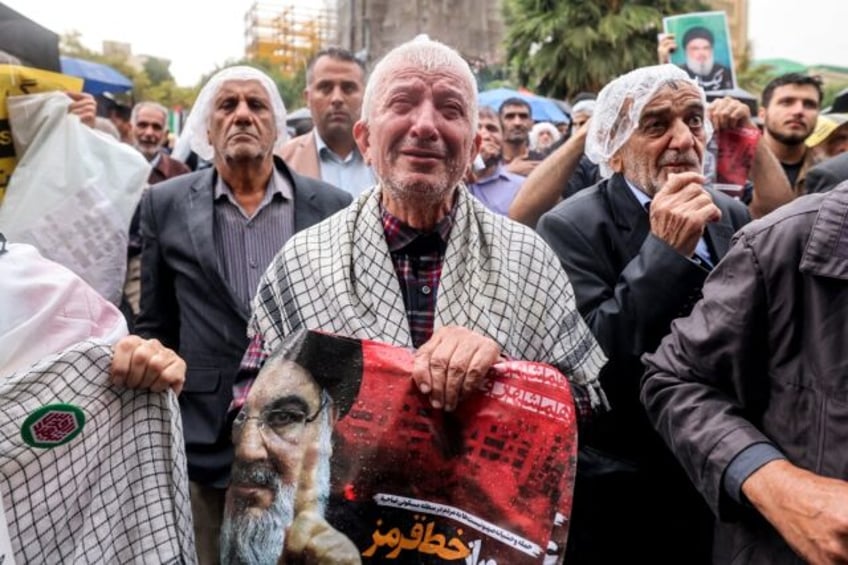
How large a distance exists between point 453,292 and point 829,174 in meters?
1.59

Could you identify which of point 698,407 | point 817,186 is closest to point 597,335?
point 698,407

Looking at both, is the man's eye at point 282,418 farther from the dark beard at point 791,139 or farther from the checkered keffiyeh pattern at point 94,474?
the dark beard at point 791,139

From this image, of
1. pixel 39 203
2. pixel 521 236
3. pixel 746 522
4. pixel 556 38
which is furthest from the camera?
pixel 556 38

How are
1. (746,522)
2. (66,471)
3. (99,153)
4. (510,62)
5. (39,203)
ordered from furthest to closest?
(510,62), (99,153), (39,203), (66,471), (746,522)

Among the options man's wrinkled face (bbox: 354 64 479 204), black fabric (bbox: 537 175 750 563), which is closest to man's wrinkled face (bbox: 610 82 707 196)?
black fabric (bbox: 537 175 750 563)

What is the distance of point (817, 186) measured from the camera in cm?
287

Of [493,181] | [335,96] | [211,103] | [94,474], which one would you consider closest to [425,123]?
[94,474]

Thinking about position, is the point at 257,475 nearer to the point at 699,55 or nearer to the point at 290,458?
the point at 290,458

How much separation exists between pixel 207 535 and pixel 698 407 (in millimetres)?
1894

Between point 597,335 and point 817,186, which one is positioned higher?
point 817,186

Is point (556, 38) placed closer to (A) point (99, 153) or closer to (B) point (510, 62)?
(B) point (510, 62)

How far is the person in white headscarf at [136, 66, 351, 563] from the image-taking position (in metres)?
2.74

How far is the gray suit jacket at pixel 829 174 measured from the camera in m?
2.78

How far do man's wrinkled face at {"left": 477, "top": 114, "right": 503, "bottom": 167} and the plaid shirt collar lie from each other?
9.36 ft
